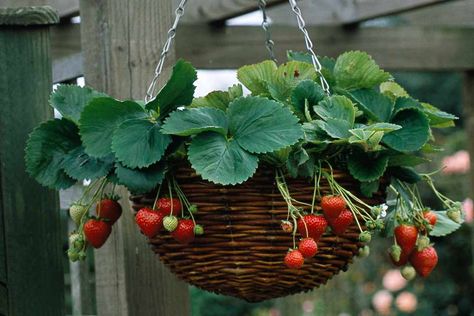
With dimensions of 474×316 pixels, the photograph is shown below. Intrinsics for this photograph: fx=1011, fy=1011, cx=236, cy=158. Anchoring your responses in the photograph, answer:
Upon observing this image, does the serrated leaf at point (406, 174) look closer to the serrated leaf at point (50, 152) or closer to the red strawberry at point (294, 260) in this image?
the red strawberry at point (294, 260)

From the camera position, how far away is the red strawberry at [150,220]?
1489mm

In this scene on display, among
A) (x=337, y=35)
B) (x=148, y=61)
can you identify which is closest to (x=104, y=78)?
(x=148, y=61)

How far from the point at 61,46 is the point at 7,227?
1313 mm

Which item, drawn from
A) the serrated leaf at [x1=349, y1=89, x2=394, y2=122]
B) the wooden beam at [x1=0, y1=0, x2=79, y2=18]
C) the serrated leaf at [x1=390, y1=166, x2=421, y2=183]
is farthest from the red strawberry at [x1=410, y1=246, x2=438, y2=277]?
the wooden beam at [x1=0, y1=0, x2=79, y2=18]

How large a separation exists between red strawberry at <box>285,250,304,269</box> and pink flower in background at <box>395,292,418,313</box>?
3571 millimetres

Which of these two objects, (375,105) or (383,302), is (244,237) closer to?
(375,105)

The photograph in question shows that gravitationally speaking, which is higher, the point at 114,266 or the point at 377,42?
the point at 377,42

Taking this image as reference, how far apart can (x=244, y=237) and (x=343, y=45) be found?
1917 millimetres

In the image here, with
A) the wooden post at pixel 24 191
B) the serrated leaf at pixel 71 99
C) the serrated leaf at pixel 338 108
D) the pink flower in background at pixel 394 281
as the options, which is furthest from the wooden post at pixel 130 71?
the pink flower in background at pixel 394 281

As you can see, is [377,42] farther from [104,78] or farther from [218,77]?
[218,77]

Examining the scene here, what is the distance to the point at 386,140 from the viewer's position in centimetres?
153

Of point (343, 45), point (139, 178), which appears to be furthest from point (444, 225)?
point (343, 45)

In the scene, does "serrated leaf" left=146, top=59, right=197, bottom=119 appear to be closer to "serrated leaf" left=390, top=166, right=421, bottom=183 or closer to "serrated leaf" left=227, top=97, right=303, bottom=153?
"serrated leaf" left=227, top=97, right=303, bottom=153

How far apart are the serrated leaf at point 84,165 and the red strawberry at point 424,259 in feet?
1.69
